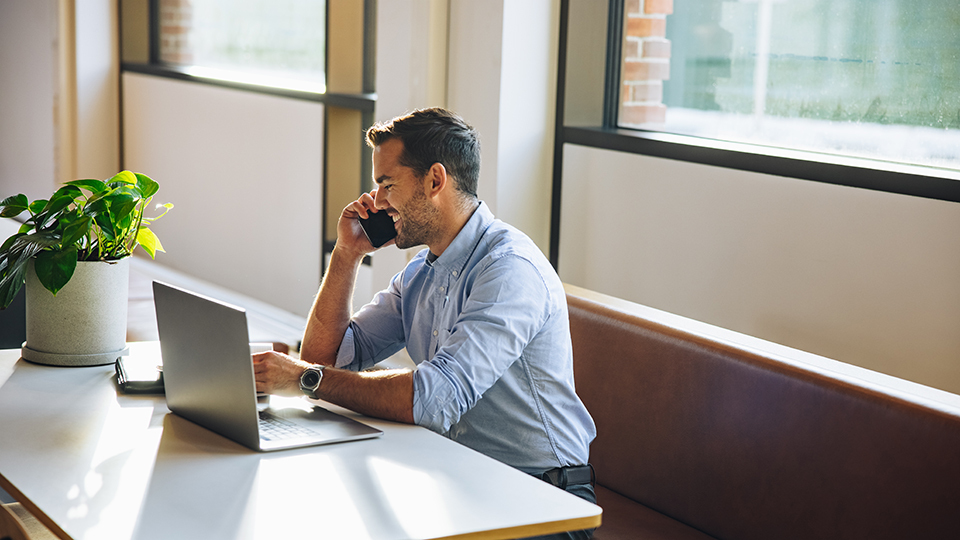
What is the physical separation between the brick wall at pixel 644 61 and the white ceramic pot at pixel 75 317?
2.12 metres

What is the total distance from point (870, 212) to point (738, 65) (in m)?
0.78

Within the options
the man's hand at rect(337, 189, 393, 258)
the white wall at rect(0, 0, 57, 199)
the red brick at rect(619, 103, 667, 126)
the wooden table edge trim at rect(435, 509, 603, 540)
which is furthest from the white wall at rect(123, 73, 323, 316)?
the wooden table edge trim at rect(435, 509, 603, 540)

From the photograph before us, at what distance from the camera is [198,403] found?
1.77 m

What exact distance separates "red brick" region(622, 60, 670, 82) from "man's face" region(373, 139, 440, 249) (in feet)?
5.62

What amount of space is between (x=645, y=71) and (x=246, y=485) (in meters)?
2.62

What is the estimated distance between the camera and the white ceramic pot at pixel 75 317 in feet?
7.07

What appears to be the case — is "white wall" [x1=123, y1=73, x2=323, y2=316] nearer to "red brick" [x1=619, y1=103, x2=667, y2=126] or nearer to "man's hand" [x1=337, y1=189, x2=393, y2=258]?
"red brick" [x1=619, y1=103, x2=667, y2=126]

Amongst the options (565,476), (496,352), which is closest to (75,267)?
(496,352)

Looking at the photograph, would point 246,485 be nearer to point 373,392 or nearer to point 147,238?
point 373,392

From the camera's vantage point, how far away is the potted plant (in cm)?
209

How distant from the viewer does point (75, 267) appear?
6.92ft

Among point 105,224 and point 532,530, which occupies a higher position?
point 105,224

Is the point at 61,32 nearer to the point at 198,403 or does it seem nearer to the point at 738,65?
the point at 738,65

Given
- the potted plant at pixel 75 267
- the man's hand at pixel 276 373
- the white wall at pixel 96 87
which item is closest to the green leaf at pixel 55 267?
the potted plant at pixel 75 267
